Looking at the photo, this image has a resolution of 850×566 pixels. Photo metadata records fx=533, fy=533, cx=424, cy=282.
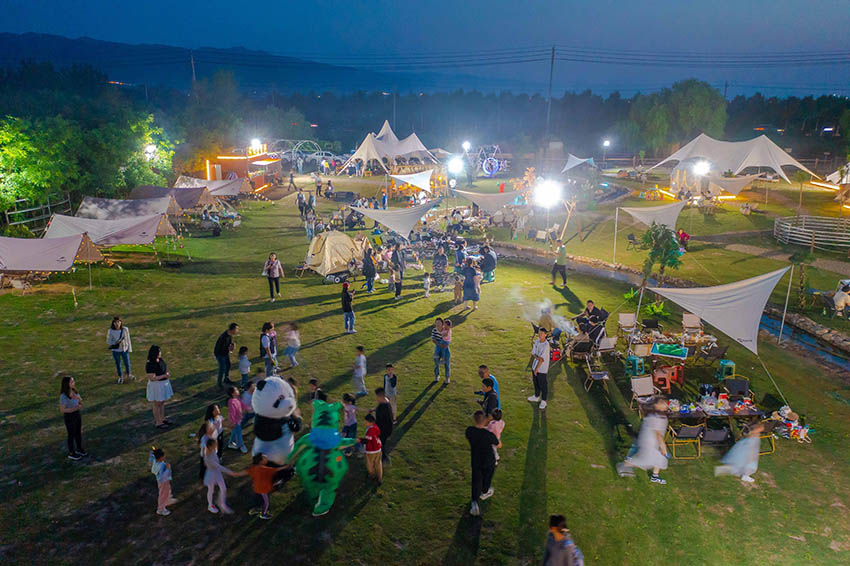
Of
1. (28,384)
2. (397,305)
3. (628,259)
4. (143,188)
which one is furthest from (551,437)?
(143,188)

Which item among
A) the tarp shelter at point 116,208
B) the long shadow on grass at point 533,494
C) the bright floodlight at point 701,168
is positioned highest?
the bright floodlight at point 701,168

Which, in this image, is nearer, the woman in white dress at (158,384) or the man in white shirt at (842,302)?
the woman in white dress at (158,384)

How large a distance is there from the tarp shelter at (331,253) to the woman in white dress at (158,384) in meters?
9.58

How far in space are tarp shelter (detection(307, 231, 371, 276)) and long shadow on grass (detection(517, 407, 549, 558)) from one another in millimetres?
10625

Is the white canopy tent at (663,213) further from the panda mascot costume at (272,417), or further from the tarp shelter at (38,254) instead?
the tarp shelter at (38,254)

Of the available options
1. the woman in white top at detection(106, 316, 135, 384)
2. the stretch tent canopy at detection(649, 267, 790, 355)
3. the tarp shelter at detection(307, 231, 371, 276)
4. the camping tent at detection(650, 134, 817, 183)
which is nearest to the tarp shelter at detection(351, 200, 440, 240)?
the tarp shelter at detection(307, 231, 371, 276)

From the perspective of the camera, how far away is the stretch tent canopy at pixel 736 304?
34.0 feet

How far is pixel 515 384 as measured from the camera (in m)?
10.8

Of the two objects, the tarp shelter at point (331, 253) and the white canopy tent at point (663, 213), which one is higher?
the white canopy tent at point (663, 213)

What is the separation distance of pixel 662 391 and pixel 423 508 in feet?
19.2

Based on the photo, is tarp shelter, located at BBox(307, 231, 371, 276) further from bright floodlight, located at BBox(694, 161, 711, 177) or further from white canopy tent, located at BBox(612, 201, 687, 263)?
bright floodlight, located at BBox(694, 161, 711, 177)

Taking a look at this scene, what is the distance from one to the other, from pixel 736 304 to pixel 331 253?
12.3 meters

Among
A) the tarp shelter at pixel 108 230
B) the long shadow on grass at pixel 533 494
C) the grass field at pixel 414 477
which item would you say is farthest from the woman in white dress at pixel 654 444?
the tarp shelter at pixel 108 230

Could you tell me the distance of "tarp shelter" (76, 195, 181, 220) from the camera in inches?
854
